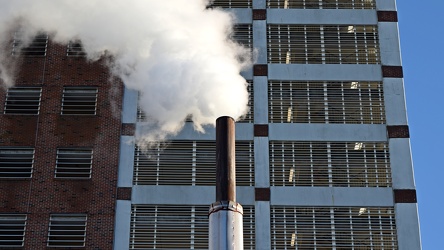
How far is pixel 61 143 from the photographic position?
34031mm

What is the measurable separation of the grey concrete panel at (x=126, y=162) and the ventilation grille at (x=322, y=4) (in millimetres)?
8985

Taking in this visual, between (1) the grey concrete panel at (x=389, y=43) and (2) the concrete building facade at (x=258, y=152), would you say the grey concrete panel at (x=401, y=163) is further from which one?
(1) the grey concrete panel at (x=389, y=43)

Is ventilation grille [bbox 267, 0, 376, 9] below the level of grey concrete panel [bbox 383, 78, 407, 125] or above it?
above

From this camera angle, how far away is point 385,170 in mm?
33906

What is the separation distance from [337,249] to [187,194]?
6248 millimetres

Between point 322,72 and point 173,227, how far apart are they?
9.28 m

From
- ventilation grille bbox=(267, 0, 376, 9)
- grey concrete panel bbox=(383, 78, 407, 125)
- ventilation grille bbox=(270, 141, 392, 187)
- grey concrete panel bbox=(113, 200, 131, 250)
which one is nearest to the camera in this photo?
grey concrete panel bbox=(113, 200, 131, 250)

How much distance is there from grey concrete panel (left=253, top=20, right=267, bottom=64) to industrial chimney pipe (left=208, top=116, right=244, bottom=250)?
1033 centimetres

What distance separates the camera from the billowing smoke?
33.3m

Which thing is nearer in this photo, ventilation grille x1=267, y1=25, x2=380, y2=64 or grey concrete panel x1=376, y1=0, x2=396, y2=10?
ventilation grille x1=267, y1=25, x2=380, y2=64

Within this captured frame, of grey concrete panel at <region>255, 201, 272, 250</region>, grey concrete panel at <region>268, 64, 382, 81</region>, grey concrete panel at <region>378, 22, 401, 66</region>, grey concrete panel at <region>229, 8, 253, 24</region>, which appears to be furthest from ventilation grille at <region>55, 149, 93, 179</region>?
grey concrete panel at <region>378, 22, 401, 66</region>

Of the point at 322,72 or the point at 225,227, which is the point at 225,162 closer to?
the point at 225,227

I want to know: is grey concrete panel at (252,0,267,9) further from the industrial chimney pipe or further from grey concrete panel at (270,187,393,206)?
the industrial chimney pipe

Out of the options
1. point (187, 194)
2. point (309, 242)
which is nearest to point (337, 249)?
Result: point (309, 242)
